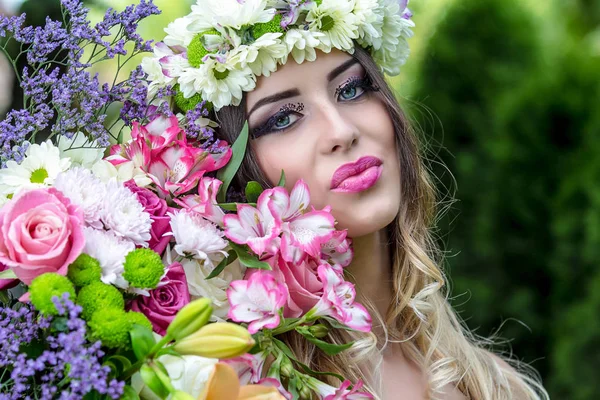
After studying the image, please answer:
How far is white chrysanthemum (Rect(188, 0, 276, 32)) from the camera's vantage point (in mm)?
1684

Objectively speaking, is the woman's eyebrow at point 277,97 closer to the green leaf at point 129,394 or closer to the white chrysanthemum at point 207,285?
the white chrysanthemum at point 207,285

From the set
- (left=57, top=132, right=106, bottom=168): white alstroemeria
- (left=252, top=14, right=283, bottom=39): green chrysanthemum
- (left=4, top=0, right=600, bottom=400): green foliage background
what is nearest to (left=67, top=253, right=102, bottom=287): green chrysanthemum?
(left=57, top=132, right=106, bottom=168): white alstroemeria

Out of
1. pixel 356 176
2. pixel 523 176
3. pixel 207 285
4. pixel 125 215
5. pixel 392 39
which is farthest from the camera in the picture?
pixel 523 176

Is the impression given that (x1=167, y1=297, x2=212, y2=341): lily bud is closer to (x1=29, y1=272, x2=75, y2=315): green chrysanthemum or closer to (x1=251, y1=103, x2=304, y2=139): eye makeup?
(x1=29, y1=272, x2=75, y2=315): green chrysanthemum

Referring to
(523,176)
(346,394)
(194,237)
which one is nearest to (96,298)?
(194,237)

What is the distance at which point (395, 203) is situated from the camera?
1831mm

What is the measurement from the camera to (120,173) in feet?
5.07

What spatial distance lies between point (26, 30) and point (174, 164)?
0.40m

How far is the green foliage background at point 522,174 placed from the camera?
3545 millimetres

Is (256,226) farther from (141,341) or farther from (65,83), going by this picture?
(65,83)

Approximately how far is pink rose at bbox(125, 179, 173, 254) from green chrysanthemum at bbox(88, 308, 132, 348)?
29 cm

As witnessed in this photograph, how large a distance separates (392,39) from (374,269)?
1.98ft

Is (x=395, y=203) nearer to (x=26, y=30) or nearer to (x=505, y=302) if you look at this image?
(x=26, y=30)

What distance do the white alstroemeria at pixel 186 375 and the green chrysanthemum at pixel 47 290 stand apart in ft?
0.62
